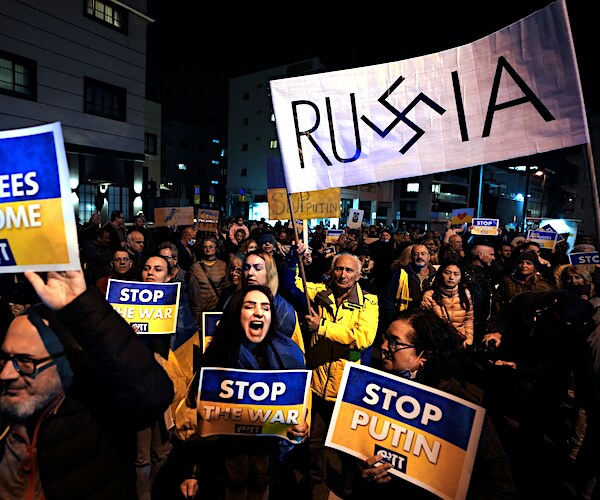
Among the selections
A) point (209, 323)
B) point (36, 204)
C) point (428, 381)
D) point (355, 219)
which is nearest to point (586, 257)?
point (428, 381)

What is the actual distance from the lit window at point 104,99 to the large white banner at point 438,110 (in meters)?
20.1

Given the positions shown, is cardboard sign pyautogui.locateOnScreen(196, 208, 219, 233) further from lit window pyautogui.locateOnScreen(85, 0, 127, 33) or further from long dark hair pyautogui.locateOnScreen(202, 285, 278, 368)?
lit window pyautogui.locateOnScreen(85, 0, 127, 33)

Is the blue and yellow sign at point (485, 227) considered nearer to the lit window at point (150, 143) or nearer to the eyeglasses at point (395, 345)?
the eyeglasses at point (395, 345)

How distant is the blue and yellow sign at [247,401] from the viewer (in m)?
2.55

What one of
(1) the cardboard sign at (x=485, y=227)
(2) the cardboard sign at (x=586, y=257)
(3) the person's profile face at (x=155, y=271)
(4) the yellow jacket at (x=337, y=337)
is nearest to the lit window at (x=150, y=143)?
(1) the cardboard sign at (x=485, y=227)

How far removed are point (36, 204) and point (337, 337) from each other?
260cm

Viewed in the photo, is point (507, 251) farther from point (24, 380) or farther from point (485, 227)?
point (24, 380)

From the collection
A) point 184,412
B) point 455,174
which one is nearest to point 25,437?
point 184,412

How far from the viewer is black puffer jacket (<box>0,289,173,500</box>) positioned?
1608 mm

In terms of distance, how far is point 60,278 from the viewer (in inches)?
64.8

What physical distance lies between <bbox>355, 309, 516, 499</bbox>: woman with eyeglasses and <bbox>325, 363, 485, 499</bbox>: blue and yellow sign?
113 mm

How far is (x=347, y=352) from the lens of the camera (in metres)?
3.81

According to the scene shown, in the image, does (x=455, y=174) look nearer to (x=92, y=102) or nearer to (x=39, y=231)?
(x=92, y=102)

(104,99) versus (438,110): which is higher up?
(104,99)
